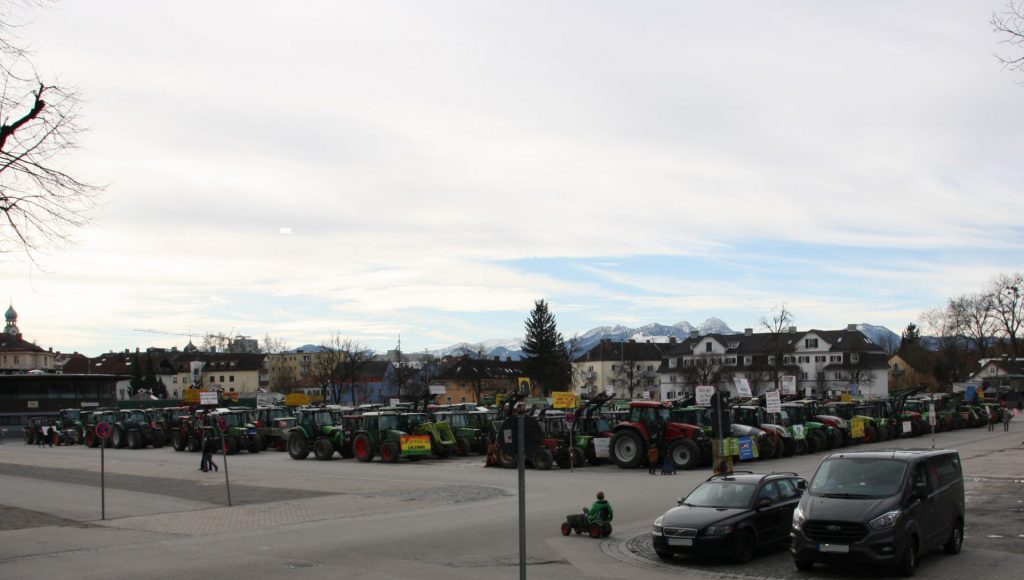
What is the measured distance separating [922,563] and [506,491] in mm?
13386

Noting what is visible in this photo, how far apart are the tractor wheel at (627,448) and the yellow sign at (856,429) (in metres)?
14.5

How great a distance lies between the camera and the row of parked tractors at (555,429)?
31.4 m

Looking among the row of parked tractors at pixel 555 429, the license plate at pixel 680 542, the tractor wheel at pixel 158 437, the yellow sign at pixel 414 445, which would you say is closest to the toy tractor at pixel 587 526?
the license plate at pixel 680 542

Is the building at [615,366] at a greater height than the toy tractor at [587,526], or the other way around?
the building at [615,366]

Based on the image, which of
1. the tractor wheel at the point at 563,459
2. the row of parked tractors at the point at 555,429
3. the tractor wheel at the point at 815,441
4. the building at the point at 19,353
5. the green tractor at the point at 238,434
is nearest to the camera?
the row of parked tractors at the point at 555,429

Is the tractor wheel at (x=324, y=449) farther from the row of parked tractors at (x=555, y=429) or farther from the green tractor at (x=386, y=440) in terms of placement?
the green tractor at (x=386, y=440)

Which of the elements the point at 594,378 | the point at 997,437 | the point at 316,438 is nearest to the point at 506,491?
the point at 316,438

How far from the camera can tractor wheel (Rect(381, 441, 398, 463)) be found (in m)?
36.2

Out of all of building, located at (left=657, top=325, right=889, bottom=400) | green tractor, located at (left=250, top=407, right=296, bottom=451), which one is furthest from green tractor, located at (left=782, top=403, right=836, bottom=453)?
building, located at (left=657, top=325, right=889, bottom=400)

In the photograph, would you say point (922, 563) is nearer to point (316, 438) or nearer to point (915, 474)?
point (915, 474)

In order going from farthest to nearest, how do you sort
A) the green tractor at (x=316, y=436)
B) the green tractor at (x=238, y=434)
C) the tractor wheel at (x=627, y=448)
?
the green tractor at (x=238, y=434) → the green tractor at (x=316, y=436) → the tractor wheel at (x=627, y=448)

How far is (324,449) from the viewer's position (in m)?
38.8

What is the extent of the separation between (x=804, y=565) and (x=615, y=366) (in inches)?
4396

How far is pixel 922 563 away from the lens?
1383cm
